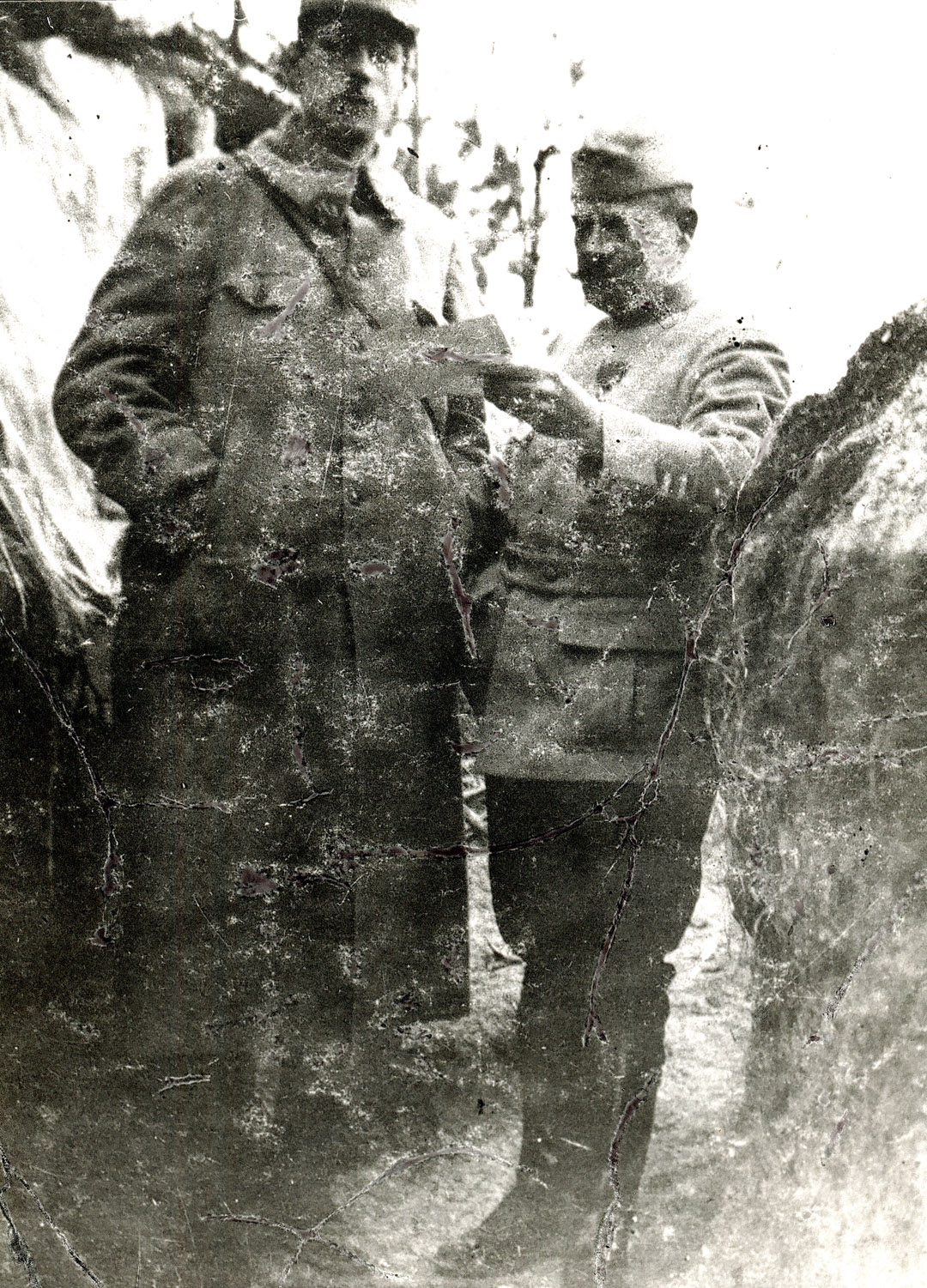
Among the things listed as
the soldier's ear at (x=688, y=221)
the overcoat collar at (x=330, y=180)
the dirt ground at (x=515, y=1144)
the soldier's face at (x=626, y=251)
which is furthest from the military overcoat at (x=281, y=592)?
the soldier's ear at (x=688, y=221)

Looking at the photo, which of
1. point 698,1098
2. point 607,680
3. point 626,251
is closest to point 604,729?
point 607,680

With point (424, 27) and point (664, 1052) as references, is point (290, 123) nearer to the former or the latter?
point (424, 27)

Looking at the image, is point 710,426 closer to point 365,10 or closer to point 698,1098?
point 365,10

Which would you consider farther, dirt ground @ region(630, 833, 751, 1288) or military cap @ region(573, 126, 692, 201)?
dirt ground @ region(630, 833, 751, 1288)

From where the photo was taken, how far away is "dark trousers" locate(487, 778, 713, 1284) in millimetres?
1997

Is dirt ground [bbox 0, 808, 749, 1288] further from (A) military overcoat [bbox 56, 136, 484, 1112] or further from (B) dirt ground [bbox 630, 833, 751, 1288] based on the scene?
(A) military overcoat [bbox 56, 136, 484, 1112]

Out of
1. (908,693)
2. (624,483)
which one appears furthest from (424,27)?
(908,693)

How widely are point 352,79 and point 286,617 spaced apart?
1.02 meters

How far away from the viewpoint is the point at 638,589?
6.35 ft

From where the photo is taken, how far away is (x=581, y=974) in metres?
2.03

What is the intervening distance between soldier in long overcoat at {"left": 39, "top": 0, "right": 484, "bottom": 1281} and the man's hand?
0.22 ft

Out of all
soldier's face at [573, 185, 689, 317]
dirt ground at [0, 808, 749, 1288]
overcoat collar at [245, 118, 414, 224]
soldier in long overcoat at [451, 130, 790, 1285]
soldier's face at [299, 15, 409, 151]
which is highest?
soldier's face at [299, 15, 409, 151]

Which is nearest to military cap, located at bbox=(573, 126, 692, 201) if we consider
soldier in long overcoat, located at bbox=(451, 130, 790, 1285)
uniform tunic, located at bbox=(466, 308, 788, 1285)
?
soldier in long overcoat, located at bbox=(451, 130, 790, 1285)

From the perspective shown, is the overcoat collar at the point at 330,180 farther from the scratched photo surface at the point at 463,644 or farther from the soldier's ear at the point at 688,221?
the soldier's ear at the point at 688,221
